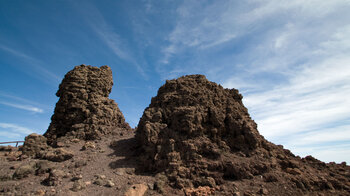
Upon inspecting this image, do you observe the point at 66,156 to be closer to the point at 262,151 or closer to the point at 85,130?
the point at 85,130

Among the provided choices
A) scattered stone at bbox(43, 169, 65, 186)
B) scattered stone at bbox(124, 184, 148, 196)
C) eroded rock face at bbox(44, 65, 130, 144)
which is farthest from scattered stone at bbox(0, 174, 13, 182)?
scattered stone at bbox(124, 184, 148, 196)

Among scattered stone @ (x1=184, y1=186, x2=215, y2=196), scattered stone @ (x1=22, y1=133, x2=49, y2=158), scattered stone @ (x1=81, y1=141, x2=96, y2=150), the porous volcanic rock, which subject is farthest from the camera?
scattered stone @ (x1=81, y1=141, x2=96, y2=150)

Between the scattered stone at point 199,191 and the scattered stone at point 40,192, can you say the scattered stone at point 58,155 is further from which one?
the scattered stone at point 199,191

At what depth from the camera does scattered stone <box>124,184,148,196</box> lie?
809 cm

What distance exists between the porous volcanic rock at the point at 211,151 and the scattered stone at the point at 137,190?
0.88m

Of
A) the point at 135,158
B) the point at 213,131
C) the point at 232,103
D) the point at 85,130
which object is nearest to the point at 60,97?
the point at 85,130

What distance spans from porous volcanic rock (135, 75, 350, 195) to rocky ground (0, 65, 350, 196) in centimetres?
5

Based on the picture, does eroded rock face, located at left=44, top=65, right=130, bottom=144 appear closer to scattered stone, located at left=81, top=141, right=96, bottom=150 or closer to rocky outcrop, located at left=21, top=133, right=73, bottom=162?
scattered stone, located at left=81, top=141, right=96, bottom=150

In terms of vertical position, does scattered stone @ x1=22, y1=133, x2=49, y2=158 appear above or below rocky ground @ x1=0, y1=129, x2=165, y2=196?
above

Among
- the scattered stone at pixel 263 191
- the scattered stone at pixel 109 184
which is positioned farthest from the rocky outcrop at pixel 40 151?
the scattered stone at pixel 263 191

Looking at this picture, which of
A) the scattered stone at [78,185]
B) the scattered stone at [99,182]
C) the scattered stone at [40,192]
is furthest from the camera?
the scattered stone at [99,182]

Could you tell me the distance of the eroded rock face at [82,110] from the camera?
14812mm

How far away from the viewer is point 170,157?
33.2 feet

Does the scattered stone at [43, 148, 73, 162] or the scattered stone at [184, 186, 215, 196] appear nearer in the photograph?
the scattered stone at [184, 186, 215, 196]
